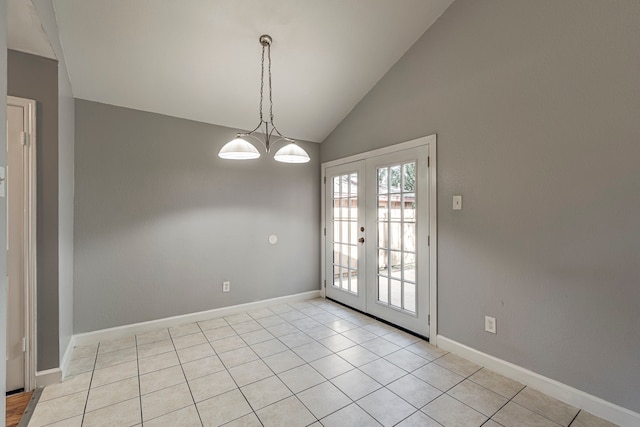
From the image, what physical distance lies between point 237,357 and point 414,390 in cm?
151

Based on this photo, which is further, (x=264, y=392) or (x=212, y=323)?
(x=212, y=323)

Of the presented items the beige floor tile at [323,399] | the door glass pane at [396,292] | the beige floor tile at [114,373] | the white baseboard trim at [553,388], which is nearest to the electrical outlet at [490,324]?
the white baseboard trim at [553,388]

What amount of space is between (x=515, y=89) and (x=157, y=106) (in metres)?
3.37

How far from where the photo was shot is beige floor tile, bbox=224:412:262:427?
5.74ft

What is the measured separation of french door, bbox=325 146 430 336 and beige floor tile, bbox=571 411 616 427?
3.92ft

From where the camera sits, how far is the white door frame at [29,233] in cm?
204

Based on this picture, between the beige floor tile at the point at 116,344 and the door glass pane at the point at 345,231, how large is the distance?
8.08 ft

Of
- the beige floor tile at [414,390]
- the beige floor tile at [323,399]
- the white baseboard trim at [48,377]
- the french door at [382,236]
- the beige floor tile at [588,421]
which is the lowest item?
the beige floor tile at [588,421]

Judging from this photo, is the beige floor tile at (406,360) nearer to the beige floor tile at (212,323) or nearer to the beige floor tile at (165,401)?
the beige floor tile at (165,401)

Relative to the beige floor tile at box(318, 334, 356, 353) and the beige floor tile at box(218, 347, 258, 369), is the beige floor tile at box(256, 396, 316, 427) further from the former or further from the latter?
the beige floor tile at box(318, 334, 356, 353)

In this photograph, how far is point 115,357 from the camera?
2.56 m

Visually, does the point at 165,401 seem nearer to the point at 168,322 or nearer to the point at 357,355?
the point at 168,322

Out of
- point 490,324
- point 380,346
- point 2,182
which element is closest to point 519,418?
point 490,324

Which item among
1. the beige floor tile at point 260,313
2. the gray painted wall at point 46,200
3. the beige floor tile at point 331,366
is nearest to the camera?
the gray painted wall at point 46,200
